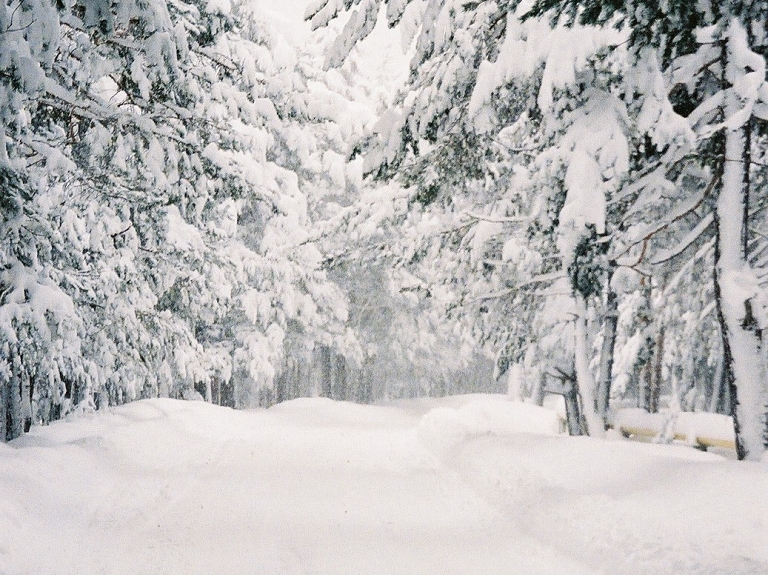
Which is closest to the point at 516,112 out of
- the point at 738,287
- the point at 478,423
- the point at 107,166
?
the point at 738,287

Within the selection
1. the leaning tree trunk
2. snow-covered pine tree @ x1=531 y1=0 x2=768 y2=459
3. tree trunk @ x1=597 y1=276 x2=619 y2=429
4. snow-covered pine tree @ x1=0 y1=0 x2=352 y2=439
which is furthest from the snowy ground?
tree trunk @ x1=597 y1=276 x2=619 y2=429

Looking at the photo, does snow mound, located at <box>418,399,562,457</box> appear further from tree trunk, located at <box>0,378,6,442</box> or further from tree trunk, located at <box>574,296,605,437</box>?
tree trunk, located at <box>0,378,6,442</box>

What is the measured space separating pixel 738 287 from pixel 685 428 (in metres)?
5.55

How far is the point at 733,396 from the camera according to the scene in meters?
6.07

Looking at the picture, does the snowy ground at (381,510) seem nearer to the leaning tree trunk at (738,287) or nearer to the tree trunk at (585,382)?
the leaning tree trunk at (738,287)

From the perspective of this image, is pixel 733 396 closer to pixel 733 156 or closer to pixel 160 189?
pixel 733 156

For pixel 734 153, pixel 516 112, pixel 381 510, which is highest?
pixel 516 112

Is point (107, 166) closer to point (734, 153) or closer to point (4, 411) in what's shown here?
point (4, 411)

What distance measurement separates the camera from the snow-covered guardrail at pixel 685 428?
9703mm

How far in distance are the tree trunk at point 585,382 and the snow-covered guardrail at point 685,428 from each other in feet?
3.86

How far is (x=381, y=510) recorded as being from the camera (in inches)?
272

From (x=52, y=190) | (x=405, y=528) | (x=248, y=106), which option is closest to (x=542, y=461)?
(x=405, y=528)

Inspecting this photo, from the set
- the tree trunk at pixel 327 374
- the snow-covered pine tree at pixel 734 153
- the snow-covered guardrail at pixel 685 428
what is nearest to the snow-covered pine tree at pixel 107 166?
the snow-covered pine tree at pixel 734 153

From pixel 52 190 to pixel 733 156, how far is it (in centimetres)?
817
